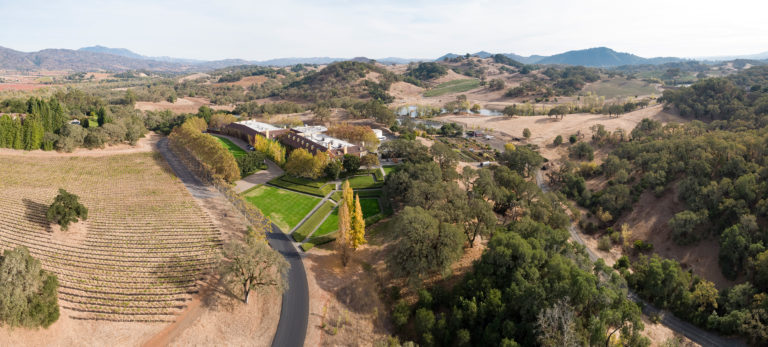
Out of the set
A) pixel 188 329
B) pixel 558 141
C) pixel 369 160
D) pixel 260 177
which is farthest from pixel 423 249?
pixel 558 141

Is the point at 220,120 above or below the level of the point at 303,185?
above

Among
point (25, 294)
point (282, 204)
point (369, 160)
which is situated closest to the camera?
point (25, 294)

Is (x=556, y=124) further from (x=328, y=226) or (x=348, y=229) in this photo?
(x=348, y=229)

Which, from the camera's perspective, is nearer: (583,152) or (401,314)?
(401,314)

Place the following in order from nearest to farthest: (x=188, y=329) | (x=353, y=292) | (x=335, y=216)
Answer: (x=188, y=329)
(x=353, y=292)
(x=335, y=216)

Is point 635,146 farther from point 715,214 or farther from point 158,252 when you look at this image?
point 158,252

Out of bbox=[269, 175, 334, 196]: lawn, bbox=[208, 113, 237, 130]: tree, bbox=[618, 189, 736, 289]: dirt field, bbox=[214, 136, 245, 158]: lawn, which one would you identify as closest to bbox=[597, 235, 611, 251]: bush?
bbox=[618, 189, 736, 289]: dirt field
